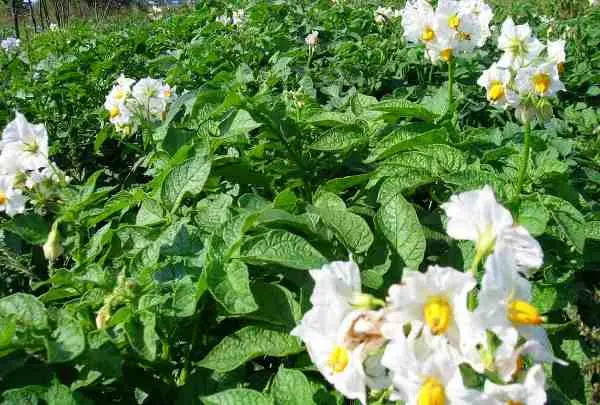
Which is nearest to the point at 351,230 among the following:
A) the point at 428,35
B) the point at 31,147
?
the point at 31,147

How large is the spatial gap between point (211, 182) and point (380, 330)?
1158 mm

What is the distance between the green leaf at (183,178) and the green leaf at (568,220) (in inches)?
36.8

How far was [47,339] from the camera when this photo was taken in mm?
1222

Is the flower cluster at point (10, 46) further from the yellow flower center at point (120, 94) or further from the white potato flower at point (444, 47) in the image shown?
the white potato flower at point (444, 47)

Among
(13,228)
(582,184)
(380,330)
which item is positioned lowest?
(582,184)

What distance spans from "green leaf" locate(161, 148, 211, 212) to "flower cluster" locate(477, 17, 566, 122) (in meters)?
0.88

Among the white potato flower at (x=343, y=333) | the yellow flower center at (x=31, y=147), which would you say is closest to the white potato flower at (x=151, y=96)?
the yellow flower center at (x=31, y=147)

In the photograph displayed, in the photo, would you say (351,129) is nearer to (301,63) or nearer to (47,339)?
(47,339)

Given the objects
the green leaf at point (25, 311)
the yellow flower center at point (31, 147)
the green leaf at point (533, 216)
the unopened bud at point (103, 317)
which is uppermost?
the yellow flower center at point (31, 147)

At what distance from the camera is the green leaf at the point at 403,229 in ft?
4.69

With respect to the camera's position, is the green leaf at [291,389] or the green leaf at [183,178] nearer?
the green leaf at [291,389]

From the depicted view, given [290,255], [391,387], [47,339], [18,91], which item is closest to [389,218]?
[290,255]

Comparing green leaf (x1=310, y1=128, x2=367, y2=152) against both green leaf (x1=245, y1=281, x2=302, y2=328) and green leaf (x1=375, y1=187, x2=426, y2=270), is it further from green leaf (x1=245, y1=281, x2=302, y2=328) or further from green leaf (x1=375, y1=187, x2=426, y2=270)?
green leaf (x1=245, y1=281, x2=302, y2=328)

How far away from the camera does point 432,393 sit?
84 cm
